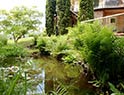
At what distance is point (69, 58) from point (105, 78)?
466cm

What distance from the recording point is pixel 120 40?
8.62 metres

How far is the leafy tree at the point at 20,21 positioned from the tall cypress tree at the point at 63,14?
9.01 feet

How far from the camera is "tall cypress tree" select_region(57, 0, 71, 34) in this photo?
24331 millimetres

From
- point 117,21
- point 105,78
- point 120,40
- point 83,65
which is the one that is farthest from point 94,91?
point 117,21

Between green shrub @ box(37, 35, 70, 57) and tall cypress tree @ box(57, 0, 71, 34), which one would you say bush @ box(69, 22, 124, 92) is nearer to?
green shrub @ box(37, 35, 70, 57)

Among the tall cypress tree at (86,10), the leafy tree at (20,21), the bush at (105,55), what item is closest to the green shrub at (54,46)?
the tall cypress tree at (86,10)

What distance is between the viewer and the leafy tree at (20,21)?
987 inches

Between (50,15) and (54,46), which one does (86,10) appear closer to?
(50,15)

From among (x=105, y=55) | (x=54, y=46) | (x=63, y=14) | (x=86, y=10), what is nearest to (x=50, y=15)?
(x=63, y=14)

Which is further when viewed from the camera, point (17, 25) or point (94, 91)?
point (17, 25)

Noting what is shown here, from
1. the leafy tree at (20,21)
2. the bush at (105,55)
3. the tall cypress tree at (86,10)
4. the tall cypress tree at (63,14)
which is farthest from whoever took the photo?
the leafy tree at (20,21)

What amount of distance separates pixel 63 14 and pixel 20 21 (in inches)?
159

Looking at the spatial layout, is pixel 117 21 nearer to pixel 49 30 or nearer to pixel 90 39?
pixel 90 39

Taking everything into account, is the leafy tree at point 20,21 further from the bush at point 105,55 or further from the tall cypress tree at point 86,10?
the bush at point 105,55
